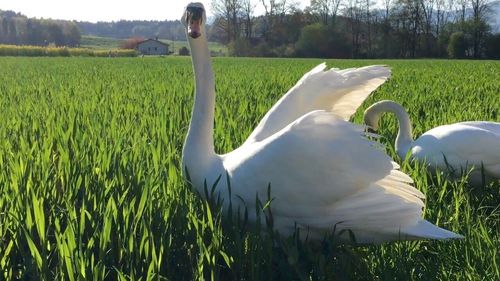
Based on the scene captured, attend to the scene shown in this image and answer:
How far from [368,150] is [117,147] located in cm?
156

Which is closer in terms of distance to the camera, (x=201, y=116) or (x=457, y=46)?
(x=201, y=116)

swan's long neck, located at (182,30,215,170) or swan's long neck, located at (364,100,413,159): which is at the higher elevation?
swan's long neck, located at (182,30,215,170)

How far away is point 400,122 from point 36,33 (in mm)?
100298

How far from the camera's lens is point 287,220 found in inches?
104

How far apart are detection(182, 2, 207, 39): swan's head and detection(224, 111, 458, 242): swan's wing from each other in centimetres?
67

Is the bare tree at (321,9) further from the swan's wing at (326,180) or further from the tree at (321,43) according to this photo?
the swan's wing at (326,180)

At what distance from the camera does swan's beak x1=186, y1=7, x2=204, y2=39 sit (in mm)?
2898

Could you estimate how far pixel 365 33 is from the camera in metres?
65.2

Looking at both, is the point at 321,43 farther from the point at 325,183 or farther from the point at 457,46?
the point at 325,183

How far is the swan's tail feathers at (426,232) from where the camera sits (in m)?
2.47

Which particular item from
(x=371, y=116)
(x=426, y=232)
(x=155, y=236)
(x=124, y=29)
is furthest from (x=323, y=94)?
(x=124, y=29)

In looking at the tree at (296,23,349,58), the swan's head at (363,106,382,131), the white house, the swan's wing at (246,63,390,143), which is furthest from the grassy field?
the white house

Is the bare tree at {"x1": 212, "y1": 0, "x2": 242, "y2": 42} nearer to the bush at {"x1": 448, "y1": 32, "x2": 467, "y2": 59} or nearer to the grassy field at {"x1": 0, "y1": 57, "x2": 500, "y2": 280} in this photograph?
the bush at {"x1": 448, "y1": 32, "x2": 467, "y2": 59}

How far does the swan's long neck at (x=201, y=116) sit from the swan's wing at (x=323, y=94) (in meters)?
0.43
